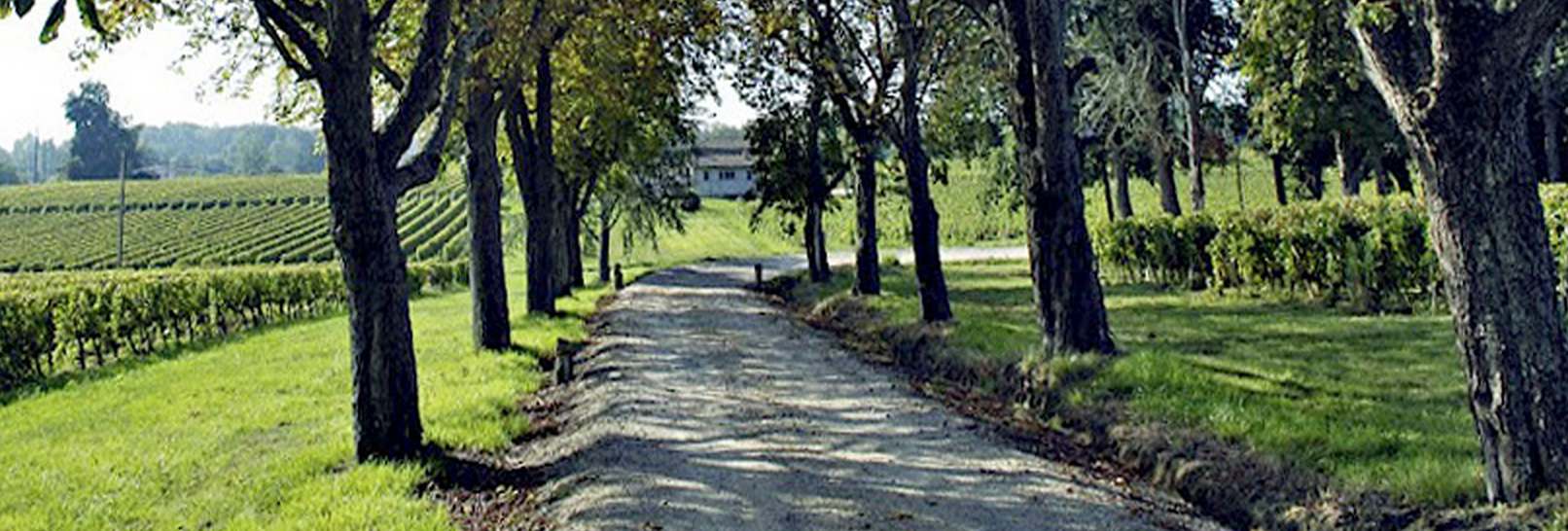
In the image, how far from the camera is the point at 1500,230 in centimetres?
630

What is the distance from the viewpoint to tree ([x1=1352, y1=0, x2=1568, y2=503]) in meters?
6.19

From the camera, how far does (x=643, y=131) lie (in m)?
30.8

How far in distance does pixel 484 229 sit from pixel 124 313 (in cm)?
1015

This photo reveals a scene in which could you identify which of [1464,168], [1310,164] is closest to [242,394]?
[1464,168]

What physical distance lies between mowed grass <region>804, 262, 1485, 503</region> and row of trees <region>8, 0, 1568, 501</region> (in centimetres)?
104

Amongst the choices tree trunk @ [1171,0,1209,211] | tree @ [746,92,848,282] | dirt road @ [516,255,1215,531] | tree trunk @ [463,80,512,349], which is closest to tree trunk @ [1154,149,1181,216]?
tree trunk @ [1171,0,1209,211]

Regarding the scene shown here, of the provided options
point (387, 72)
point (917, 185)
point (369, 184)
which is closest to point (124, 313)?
point (387, 72)

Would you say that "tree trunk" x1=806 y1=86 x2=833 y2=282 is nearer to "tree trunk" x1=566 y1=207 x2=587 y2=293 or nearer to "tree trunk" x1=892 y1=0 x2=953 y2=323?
"tree trunk" x1=566 y1=207 x2=587 y2=293

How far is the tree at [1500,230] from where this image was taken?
20.3ft

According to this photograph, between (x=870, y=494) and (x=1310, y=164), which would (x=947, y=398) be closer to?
(x=870, y=494)

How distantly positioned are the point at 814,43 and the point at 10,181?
7295 inches

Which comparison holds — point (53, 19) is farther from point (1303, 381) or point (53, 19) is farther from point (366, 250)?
point (1303, 381)

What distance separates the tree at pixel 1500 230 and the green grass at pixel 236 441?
6489mm

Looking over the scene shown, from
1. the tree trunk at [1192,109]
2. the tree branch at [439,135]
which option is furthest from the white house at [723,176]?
the tree branch at [439,135]
